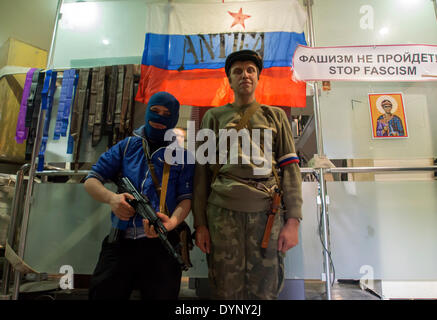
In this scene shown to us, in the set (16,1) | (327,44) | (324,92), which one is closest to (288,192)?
(324,92)

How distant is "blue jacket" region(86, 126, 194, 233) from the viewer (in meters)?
1.73

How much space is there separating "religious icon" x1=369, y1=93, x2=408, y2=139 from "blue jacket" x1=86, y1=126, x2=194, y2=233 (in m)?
1.98

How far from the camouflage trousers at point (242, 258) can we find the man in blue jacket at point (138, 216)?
0.82ft

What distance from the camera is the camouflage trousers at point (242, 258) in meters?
1.59

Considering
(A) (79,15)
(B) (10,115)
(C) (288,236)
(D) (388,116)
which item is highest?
(A) (79,15)

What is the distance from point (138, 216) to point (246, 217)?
697 mm

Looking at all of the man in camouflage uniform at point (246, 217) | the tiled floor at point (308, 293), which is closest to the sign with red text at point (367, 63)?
the man in camouflage uniform at point (246, 217)

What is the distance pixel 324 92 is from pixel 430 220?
61.4 inches

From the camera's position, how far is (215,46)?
2867 mm

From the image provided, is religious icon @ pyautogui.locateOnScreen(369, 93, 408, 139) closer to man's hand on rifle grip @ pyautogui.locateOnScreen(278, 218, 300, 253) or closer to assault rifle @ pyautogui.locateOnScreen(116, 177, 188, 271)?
man's hand on rifle grip @ pyautogui.locateOnScreen(278, 218, 300, 253)

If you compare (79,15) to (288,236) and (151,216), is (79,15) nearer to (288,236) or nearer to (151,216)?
(151,216)

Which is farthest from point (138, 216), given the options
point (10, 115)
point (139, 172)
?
point (10, 115)

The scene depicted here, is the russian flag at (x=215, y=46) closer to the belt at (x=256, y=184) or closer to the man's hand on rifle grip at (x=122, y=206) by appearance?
the belt at (x=256, y=184)
